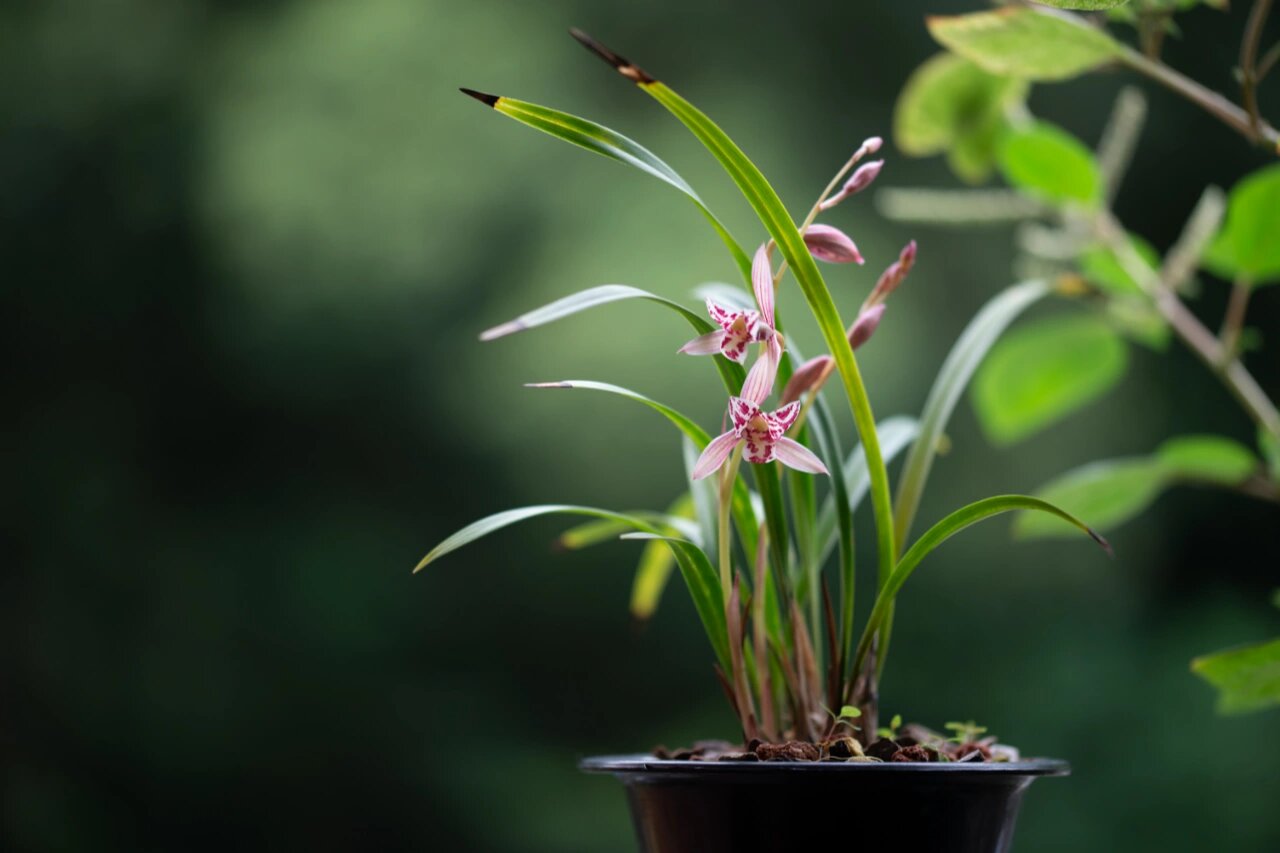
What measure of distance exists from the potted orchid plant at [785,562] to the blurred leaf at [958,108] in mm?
370

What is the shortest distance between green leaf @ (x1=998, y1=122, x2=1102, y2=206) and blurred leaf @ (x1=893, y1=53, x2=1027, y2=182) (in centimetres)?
6

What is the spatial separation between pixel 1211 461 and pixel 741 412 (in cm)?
61

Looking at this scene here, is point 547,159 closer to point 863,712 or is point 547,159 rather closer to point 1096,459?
point 1096,459

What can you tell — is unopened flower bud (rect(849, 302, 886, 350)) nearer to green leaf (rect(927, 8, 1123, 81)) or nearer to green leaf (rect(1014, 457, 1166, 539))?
green leaf (rect(927, 8, 1123, 81))

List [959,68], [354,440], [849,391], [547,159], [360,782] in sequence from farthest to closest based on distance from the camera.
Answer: [547,159]
[354,440]
[360,782]
[959,68]
[849,391]

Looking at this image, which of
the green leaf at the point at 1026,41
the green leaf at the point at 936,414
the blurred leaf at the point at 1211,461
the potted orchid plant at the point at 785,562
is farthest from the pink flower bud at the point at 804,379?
the blurred leaf at the point at 1211,461

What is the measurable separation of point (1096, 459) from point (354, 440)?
1.51m

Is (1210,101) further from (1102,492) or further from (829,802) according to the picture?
(829,802)

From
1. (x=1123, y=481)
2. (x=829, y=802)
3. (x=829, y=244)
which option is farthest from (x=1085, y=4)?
(x=1123, y=481)

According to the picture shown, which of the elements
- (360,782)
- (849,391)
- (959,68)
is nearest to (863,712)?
(849,391)

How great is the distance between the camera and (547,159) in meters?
2.07

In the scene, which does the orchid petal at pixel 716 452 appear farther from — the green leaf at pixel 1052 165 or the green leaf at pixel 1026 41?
the green leaf at pixel 1052 165

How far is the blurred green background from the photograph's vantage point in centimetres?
183

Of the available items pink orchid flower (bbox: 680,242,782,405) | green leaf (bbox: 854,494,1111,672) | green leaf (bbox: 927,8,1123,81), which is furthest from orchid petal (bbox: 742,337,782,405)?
green leaf (bbox: 927,8,1123,81)
